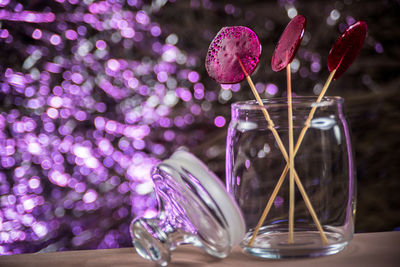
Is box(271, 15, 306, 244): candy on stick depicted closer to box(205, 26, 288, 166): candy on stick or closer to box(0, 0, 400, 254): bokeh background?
box(205, 26, 288, 166): candy on stick

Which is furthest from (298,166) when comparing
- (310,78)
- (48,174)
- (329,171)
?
(48,174)

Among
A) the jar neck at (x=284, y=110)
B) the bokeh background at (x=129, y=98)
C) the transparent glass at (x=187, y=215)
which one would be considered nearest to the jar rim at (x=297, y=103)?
the jar neck at (x=284, y=110)

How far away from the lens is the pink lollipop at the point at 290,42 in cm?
60

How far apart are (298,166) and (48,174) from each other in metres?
0.82

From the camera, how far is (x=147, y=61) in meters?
1.24

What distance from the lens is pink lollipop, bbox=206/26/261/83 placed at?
24.7 inches

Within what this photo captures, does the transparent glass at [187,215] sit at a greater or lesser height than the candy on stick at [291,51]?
lesser

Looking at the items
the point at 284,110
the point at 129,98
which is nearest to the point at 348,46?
the point at 284,110

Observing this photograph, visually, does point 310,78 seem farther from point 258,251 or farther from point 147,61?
point 258,251

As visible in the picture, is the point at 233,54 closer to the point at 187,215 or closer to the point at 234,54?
the point at 234,54

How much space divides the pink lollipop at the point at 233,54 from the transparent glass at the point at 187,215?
0.50 feet

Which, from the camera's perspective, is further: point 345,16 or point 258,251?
point 345,16

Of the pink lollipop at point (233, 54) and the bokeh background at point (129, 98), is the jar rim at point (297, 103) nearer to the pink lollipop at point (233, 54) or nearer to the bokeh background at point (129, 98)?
the pink lollipop at point (233, 54)

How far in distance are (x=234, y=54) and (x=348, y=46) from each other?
5.4 inches
